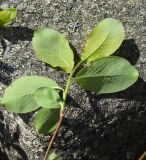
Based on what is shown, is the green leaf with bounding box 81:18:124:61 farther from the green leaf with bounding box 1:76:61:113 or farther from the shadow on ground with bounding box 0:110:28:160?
the shadow on ground with bounding box 0:110:28:160

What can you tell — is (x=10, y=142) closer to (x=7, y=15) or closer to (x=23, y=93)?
(x=23, y=93)

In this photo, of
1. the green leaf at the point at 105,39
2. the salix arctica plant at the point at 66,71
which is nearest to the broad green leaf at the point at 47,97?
the salix arctica plant at the point at 66,71

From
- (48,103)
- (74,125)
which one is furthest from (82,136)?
(48,103)

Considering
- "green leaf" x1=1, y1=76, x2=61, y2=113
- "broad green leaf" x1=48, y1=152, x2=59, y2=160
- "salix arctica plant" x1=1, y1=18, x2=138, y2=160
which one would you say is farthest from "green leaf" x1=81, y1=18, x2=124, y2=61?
"broad green leaf" x1=48, y1=152, x2=59, y2=160

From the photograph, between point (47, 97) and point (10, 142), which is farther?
point (10, 142)

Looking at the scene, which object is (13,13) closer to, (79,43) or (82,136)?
(79,43)

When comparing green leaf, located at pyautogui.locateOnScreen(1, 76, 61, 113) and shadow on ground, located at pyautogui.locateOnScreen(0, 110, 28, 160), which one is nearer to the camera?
green leaf, located at pyautogui.locateOnScreen(1, 76, 61, 113)

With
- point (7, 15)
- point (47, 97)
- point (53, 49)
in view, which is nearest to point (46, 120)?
point (47, 97)

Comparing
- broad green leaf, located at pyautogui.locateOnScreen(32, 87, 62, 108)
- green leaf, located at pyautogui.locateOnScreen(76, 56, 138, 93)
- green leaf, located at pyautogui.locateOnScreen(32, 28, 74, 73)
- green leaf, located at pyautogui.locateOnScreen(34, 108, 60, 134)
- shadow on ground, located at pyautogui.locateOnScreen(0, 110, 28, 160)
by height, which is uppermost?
green leaf, located at pyautogui.locateOnScreen(32, 28, 74, 73)
